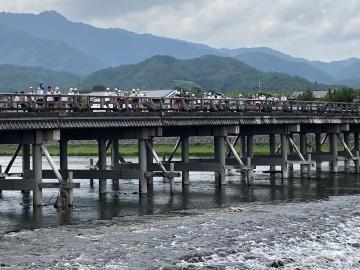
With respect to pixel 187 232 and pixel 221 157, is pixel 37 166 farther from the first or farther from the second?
pixel 221 157

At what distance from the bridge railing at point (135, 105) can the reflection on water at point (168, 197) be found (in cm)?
468

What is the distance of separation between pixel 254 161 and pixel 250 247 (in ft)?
88.1

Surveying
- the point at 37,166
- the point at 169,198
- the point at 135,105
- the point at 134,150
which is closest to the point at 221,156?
the point at 169,198

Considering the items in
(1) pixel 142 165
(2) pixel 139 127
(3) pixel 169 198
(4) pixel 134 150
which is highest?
(2) pixel 139 127

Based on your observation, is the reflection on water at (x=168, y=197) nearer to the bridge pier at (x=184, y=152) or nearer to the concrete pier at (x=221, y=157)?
the concrete pier at (x=221, y=157)

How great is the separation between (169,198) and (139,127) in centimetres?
411

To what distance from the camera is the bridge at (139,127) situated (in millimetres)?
30969

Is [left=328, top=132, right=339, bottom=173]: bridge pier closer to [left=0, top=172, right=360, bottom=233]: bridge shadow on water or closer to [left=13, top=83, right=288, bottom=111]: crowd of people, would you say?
[left=0, top=172, right=360, bottom=233]: bridge shadow on water

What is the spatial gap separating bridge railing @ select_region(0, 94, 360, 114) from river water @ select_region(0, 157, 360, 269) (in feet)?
15.4

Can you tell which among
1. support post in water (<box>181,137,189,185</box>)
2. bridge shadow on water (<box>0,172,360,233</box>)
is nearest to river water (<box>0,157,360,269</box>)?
bridge shadow on water (<box>0,172,360,233</box>)

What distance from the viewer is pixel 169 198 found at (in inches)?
1489

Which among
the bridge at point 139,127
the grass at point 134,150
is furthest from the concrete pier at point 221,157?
the grass at point 134,150

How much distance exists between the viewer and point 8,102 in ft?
98.2

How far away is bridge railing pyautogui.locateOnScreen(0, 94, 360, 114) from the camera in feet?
101
